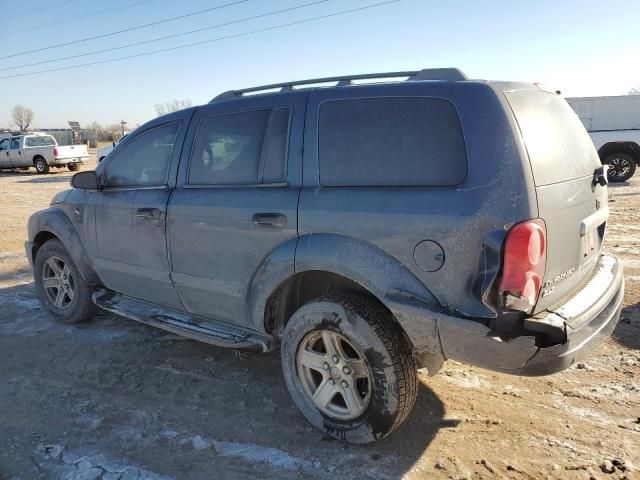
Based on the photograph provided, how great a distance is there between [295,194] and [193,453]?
5.30 feet

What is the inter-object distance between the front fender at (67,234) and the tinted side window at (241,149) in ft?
5.33

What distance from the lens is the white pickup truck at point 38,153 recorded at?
73.0 feet

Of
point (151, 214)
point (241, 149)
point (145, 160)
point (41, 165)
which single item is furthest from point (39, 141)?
point (241, 149)

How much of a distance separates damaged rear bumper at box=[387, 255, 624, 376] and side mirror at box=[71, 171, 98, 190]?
116 inches

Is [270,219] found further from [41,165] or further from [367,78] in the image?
[41,165]

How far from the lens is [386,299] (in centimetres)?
256

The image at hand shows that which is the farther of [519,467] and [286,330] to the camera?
[286,330]

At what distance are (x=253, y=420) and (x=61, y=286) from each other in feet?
9.20

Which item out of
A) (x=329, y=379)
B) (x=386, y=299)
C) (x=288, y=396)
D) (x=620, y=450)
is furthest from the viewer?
(x=288, y=396)

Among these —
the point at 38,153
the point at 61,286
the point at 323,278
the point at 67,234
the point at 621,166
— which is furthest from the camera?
the point at 38,153

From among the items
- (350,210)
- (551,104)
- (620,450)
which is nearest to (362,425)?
(350,210)

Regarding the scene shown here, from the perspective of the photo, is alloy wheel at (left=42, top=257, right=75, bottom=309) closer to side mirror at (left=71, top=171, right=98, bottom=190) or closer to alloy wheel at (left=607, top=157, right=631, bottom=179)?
side mirror at (left=71, top=171, right=98, bottom=190)

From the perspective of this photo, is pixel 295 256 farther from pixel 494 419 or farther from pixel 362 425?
pixel 494 419

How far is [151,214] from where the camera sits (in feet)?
12.1
